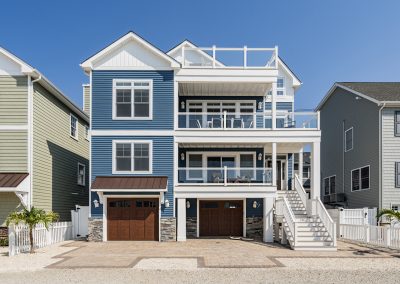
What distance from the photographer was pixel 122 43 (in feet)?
65.8

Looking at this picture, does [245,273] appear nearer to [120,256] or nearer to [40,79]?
[120,256]

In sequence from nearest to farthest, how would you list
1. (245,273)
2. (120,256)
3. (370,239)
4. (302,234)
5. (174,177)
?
(245,273), (120,256), (302,234), (370,239), (174,177)

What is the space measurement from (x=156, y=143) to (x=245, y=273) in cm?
976

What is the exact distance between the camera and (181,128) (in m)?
20.3

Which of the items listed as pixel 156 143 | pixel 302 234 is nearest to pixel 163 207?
pixel 156 143

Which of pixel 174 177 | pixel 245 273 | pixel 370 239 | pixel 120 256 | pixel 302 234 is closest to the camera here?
pixel 245 273

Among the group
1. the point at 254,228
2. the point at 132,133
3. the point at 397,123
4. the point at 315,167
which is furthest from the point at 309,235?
the point at 397,123

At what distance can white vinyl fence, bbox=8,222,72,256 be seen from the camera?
50.3 feet

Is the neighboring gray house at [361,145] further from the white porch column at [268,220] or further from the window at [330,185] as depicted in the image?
the white porch column at [268,220]

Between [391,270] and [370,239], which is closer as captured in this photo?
[391,270]

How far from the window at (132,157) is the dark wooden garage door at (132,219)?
1560mm

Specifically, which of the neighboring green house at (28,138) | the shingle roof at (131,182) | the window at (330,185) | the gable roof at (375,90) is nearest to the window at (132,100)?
the shingle roof at (131,182)

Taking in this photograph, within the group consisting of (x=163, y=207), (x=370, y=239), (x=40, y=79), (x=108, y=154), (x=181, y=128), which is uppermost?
(x=40, y=79)

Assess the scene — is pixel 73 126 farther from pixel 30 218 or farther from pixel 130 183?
pixel 30 218
